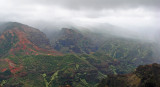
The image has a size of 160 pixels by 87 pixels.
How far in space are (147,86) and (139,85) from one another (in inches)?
451

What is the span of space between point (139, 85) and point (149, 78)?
13510mm

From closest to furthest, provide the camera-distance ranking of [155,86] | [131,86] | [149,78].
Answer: [155,86] → [149,78] → [131,86]

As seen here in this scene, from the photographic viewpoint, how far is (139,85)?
18975cm

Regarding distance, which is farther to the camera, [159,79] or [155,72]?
[155,72]

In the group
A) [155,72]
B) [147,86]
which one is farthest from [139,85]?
[155,72]

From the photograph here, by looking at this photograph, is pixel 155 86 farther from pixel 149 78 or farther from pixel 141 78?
pixel 141 78

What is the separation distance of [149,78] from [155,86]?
51.2ft

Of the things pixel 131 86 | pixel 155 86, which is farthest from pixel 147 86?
pixel 131 86

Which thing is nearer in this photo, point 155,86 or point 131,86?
point 155,86

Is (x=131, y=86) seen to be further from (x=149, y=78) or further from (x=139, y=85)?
(x=149, y=78)

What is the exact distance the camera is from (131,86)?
19875 cm

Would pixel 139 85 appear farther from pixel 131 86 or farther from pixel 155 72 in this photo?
pixel 155 72

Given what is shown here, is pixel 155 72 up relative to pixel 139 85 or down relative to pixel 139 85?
up

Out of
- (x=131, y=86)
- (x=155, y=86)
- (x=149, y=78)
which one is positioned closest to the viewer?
(x=155, y=86)
